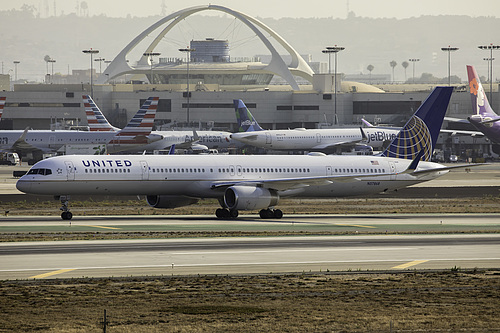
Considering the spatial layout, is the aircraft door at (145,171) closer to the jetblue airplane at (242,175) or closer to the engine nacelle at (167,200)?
the jetblue airplane at (242,175)

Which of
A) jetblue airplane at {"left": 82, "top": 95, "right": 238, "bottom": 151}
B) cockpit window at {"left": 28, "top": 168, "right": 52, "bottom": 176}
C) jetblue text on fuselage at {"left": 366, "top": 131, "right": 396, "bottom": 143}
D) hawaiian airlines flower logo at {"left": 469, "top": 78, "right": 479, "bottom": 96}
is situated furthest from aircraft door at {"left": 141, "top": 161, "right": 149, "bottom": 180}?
jetblue text on fuselage at {"left": 366, "top": 131, "right": 396, "bottom": 143}

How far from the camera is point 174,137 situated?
466 feet

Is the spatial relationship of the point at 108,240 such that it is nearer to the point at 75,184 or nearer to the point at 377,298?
the point at 75,184

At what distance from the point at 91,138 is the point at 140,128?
1025 cm

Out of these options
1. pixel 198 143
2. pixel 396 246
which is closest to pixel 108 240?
pixel 396 246

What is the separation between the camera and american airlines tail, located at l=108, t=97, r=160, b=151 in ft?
387

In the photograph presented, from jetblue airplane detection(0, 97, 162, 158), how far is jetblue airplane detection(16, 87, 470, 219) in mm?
58202

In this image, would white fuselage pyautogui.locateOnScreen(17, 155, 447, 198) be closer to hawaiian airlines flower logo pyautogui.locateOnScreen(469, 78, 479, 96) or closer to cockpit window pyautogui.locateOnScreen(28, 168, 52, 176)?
cockpit window pyautogui.locateOnScreen(28, 168, 52, 176)

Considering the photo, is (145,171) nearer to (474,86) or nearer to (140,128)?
(140,128)

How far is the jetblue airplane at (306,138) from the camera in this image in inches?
5408

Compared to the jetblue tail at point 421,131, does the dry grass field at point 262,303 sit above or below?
below

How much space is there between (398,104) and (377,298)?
534 feet

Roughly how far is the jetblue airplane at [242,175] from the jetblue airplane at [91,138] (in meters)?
58.2

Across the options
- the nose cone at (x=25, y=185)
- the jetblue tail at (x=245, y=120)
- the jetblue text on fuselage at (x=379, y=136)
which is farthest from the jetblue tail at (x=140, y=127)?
the nose cone at (x=25, y=185)
